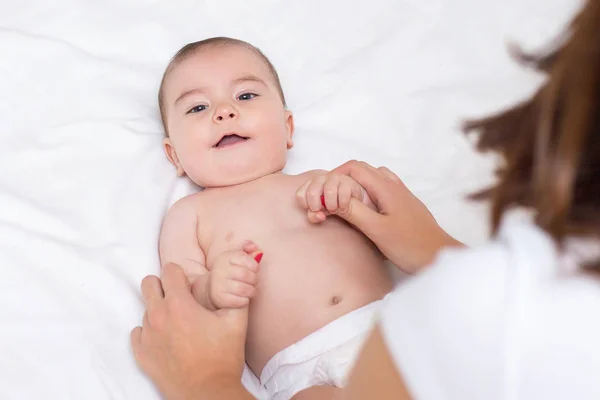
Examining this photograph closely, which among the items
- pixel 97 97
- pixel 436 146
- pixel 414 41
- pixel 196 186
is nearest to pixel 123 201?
pixel 196 186

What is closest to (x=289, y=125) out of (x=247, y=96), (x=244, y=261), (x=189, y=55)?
(x=247, y=96)

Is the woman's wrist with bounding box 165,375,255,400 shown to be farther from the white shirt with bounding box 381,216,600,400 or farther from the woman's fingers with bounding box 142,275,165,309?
the white shirt with bounding box 381,216,600,400

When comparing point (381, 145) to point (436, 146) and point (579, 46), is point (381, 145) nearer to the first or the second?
point (436, 146)

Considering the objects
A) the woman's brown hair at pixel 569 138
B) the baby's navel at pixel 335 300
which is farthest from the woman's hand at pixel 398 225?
the woman's brown hair at pixel 569 138

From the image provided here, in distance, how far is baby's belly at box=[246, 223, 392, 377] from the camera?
105 cm

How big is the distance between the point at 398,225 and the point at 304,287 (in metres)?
0.17

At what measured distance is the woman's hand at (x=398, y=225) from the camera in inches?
42.5

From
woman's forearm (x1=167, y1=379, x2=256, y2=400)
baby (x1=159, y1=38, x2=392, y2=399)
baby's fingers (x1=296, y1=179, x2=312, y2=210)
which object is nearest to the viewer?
woman's forearm (x1=167, y1=379, x2=256, y2=400)

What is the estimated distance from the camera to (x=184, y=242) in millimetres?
1147

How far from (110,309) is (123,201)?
22 cm

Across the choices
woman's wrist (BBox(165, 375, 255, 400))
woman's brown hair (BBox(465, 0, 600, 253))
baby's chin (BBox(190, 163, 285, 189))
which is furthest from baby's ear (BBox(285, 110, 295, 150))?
woman's brown hair (BBox(465, 0, 600, 253))

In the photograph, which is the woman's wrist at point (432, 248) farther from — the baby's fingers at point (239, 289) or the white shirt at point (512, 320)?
the white shirt at point (512, 320)

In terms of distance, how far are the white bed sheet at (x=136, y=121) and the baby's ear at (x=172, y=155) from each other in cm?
1

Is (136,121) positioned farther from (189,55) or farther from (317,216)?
(317,216)
